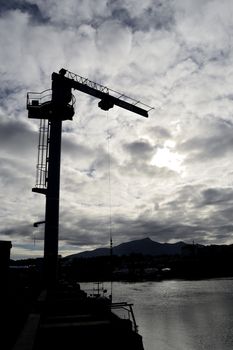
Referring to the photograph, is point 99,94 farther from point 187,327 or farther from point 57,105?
point 187,327

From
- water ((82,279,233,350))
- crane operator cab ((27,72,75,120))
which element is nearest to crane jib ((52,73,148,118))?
crane operator cab ((27,72,75,120))

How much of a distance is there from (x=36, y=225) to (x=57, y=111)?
17.8m

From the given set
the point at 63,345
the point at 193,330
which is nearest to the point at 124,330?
the point at 63,345

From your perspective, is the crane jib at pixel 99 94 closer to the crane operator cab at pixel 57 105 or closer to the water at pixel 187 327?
the crane operator cab at pixel 57 105

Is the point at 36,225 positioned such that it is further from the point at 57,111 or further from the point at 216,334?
the point at 216,334

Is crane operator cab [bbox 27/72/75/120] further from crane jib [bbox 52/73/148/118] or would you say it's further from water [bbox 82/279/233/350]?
water [bbox 82/279/233/350]

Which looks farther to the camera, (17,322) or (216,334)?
(216,334)

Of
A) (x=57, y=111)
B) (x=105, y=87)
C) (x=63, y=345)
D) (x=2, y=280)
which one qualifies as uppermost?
(x=105, y=87)

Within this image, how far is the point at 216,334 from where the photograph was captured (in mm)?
36844

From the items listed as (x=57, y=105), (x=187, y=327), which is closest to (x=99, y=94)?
(x=57, y=105)

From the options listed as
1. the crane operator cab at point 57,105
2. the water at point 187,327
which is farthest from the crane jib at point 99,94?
the water at point 187,327

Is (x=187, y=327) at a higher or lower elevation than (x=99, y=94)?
lower

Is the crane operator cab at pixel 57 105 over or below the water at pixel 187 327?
over

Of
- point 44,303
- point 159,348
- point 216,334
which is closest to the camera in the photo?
point 44,303
